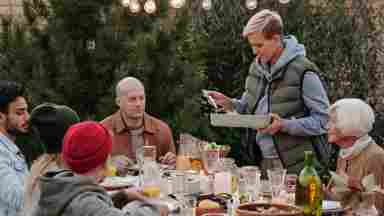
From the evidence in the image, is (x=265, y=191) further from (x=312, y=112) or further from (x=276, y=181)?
(x=312, y=112)

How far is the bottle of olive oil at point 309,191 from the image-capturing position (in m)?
2.88

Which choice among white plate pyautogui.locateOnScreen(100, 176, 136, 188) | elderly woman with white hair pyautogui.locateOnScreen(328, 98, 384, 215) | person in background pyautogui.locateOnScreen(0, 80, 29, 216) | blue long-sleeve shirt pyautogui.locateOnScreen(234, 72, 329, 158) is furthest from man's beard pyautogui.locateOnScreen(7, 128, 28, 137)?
elderly woman with white hair pyautogui.locateOnScreen(328, 98, 384, 215)

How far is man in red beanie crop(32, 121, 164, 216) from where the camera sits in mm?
2396

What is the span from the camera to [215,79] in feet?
22.9

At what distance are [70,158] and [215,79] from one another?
4557 millimetres

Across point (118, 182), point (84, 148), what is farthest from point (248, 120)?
point (84, 148)

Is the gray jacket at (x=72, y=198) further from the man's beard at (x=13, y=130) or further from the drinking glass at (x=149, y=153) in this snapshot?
the drinking glass at (x=149, y=153)

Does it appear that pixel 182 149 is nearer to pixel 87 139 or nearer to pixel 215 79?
pixel 87 139

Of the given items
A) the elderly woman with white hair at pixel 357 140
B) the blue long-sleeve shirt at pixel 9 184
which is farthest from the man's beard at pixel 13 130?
the elderly woman with white hair at pixel 357 140

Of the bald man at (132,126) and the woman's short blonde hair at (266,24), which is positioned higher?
the woman's short blonde hair at (266,24)

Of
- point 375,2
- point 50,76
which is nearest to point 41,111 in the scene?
point 50,76

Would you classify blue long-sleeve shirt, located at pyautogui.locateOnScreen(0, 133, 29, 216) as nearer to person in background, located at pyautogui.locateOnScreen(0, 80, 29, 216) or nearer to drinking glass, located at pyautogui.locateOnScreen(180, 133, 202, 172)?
person in background, located at pyautogui.locateOnScreen(0, 80, 29, 216)

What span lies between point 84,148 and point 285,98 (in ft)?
6.83

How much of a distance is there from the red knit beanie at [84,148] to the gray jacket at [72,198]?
0.06m
